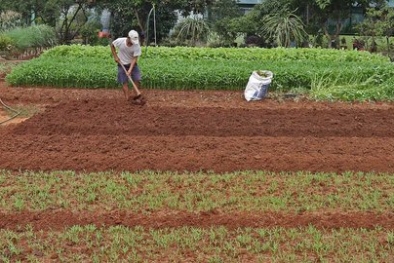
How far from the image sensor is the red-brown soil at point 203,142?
222 inches

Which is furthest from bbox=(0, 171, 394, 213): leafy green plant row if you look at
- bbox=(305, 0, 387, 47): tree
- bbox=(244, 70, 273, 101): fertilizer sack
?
bbox=(305, 0, 387, 47): tree

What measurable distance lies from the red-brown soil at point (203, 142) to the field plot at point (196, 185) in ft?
0.06

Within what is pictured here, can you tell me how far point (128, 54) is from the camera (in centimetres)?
1085

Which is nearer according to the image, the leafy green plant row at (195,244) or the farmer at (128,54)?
the leafy green plant row at (195,244)

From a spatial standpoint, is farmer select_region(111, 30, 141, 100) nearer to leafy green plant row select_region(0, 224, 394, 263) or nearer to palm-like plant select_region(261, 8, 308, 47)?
leafy green plant row select_region(0, 224, 394, 263)

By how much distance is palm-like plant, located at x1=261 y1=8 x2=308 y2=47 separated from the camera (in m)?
21.2

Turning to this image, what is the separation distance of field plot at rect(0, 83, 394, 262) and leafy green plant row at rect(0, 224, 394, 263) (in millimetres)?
12

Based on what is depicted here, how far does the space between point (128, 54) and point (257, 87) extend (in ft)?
9.47

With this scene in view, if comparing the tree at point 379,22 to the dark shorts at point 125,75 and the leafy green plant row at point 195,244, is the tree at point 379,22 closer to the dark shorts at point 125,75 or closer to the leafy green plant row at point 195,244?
the dark shorts at point 125,75

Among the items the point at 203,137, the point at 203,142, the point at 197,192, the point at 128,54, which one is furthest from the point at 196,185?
the point at 128,54

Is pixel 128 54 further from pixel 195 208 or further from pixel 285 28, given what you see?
pixel 285 28

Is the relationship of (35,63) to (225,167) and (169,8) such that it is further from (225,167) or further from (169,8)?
(169,8)

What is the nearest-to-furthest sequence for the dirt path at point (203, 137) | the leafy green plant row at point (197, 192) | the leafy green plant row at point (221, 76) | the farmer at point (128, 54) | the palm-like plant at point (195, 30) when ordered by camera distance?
the leafy green plant row at point (197, 192), the dirt path at point (203, 137), the farmer at point (128, 54), the leafy green plant row at point (221, 76), the palm-like plant at point (195, 30)

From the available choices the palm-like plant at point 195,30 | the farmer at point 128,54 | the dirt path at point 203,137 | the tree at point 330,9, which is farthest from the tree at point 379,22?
the farmer at point 128,54
